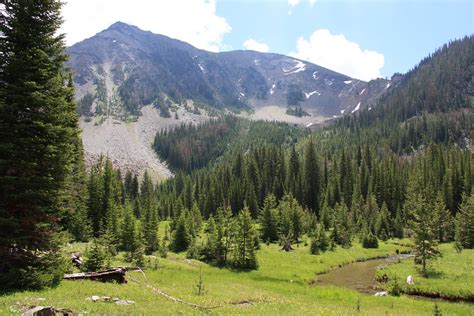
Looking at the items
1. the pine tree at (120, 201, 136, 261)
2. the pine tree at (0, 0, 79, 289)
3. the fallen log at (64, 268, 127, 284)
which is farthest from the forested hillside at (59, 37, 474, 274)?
the pine tree at (0, 0, 79, 289)

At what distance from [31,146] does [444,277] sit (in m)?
44.9

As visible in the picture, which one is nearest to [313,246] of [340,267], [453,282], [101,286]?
[340,267]

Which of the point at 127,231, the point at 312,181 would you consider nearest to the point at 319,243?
the point at 127,231

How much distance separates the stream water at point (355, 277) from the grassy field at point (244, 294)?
6.19 ft

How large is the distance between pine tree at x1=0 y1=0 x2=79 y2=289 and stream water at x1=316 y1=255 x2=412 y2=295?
33.2 meters

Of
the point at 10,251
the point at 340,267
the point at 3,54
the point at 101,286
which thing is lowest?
the point at 340,267

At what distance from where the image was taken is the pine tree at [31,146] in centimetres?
2038

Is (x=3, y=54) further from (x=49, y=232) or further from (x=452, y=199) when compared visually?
(x=452, y=199)

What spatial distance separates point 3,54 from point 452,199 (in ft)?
375

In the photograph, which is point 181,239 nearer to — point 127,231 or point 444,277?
point 127,231

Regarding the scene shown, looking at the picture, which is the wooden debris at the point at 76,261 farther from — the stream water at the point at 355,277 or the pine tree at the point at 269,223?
the pine tree at the point at 269,223

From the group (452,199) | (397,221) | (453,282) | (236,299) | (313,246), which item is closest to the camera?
(236,299)

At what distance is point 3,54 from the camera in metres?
21.8

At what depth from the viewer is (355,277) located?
4931cm
